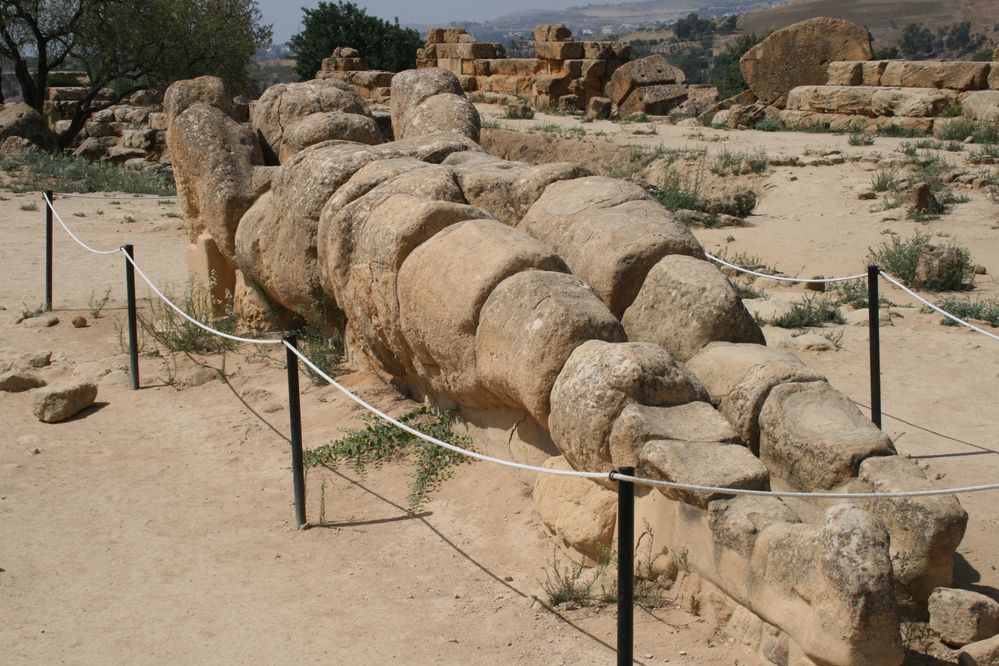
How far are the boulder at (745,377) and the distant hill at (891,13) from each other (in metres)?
82.3

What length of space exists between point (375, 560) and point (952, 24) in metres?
87.3

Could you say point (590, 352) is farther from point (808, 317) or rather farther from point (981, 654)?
point (808, 317)

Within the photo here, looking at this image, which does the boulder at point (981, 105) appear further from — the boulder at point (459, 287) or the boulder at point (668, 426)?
the boulder at point (668, 426)

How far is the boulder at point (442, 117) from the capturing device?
7930mm

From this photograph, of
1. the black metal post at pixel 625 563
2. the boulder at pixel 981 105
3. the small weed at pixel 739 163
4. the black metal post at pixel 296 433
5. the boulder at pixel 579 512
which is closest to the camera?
the black metal post at pixel 625 563

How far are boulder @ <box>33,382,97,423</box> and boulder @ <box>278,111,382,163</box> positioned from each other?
7.76 feet

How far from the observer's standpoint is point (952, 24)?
3157 inches

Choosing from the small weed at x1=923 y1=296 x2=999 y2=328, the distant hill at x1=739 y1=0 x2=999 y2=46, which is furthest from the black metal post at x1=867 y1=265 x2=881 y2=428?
the distant hill at x1=739 y1=0 x2=999 y2=46

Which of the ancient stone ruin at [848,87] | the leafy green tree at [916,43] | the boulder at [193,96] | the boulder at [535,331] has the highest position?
the leafy green tree at [916,43]

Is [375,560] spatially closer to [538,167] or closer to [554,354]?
[554,354]

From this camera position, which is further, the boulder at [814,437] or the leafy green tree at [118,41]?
the leafy green tree at [118,41]

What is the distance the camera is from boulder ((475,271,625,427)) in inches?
181

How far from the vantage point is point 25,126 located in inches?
758

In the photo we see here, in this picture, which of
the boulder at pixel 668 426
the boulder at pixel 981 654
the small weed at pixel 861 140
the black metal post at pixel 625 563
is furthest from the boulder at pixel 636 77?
the black metal post at pixel 625 563
